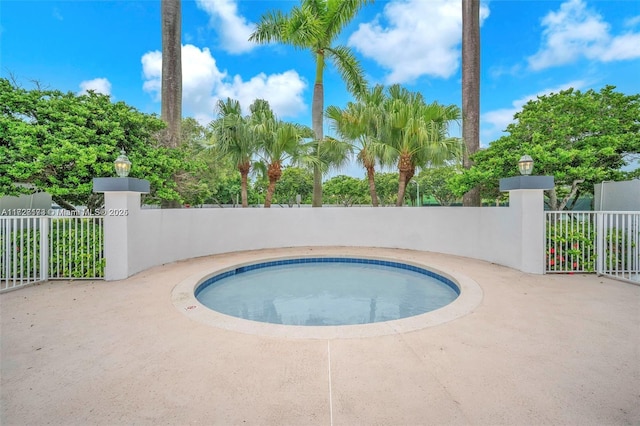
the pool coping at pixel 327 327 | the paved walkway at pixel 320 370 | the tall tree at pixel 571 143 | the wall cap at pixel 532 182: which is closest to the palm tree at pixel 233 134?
the pool coping at pixel 327 327

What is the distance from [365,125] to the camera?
9.81 meters

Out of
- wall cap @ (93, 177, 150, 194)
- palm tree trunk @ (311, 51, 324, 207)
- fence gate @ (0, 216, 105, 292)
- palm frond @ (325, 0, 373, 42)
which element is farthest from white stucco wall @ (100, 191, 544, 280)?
palm frond @ (325, 0, 373, 42)

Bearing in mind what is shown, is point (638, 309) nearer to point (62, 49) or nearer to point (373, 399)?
point (373, 399)

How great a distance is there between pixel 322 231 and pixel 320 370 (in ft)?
26.9

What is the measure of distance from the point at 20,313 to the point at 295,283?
4.73 m

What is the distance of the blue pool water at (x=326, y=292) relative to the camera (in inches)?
203

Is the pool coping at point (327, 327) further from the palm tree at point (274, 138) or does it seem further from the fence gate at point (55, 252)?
the palm tree at point (274, 138)

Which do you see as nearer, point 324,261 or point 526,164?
point 526,164

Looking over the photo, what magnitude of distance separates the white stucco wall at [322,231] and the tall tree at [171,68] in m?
3.14

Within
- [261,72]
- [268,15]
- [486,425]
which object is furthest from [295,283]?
[261,72]

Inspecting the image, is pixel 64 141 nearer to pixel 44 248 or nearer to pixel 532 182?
pixel 44 248

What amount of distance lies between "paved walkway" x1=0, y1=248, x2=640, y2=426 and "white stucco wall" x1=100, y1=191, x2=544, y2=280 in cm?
219

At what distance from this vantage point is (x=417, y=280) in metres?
7.18

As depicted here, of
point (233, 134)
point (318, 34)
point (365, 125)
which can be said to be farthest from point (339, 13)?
point (233, 134)
